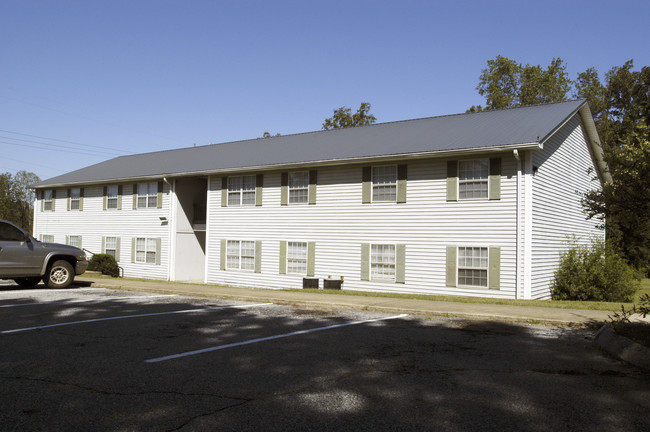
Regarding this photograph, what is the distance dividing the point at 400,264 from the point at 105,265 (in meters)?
15.9

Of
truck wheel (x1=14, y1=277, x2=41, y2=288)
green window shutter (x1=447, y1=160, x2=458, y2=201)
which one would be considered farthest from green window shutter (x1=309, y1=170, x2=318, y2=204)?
truck wheel (x1=14, y1=277, x2=41, y2=288)

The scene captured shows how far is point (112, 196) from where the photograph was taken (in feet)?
96.7

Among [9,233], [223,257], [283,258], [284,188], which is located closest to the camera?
[9,233]

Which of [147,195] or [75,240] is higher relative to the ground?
[147,195]

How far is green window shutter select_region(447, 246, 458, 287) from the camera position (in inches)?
700

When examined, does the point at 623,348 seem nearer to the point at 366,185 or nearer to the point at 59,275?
the point at 366,185

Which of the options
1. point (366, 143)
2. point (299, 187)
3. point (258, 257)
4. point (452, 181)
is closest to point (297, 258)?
point (258, 257)

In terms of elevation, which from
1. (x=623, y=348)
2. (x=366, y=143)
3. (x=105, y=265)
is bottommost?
(x=105, y=265)

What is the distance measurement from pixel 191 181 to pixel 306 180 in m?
8.36

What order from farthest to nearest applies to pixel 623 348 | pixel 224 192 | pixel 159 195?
pixel 159 195
pixel 224 192
pixel 623 348

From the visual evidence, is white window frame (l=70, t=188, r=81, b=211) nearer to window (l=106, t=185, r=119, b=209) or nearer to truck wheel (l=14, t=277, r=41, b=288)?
window (l=106, t=185, r=119, b=209)

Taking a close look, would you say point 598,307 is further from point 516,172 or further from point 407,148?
point 407,148

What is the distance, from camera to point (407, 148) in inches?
748

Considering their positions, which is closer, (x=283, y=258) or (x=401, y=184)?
(x=401, y=184)
